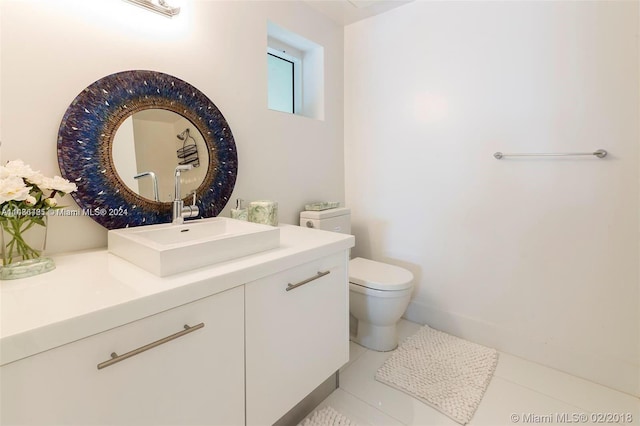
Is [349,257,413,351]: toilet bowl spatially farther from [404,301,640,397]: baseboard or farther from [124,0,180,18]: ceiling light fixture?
[124,0,180,18]: ceiling light fixture

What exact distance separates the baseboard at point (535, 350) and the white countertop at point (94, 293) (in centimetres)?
134

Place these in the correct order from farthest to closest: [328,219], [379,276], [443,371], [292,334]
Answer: [328,219] → [379,276] → [443,371] → [292,334]

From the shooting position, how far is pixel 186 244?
2.95ft

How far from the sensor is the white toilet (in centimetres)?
167

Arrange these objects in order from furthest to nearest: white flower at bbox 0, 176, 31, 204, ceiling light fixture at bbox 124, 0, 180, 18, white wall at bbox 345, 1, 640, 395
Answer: white wall at bbox 345, 1, 640, 395 → ceiling light fixture at bbox 124, 0, 180, 18 → white flower at bbox 0, 176, 31, 204

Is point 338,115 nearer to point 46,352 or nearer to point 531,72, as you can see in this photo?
point 531,72

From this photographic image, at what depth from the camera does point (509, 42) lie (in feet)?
5.38

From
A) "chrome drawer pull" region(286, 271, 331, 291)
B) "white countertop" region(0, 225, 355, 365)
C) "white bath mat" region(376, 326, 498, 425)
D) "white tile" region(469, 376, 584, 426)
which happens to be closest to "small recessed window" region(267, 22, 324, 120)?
"chrome drawer pull" region(286, 271, 331, 291)

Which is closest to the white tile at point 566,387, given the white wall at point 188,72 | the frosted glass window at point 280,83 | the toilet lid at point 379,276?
the toilet lid at point 379,276

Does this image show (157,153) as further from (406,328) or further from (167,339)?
(406,328)

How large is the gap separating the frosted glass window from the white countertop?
1.43 meters

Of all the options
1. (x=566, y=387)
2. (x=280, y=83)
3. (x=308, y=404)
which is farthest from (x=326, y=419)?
(x=280, y=83)

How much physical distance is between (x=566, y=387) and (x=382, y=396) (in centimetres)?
92

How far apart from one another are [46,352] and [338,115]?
2073mm
